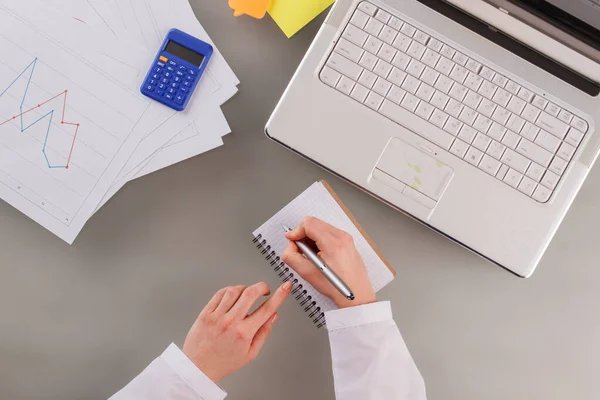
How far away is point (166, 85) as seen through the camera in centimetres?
70

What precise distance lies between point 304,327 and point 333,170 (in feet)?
0.76

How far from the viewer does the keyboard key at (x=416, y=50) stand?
66 cm

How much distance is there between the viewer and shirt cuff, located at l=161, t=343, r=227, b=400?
0.65 m

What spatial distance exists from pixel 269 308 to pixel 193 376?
0.13 meters

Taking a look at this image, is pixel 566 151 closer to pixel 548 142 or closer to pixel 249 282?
pixel 548 142

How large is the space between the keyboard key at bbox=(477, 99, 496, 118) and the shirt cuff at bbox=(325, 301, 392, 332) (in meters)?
0.27

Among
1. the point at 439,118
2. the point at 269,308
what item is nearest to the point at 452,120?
the point at 439,118

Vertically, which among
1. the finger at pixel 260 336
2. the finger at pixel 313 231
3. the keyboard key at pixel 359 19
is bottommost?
the finger at pixel 260 336

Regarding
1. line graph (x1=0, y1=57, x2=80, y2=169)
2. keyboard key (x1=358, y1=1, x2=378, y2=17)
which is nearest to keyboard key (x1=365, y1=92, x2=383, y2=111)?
keyboard key (x1=358, y1=1, x2=378, y2=17)

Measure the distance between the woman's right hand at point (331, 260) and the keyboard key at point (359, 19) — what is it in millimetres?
254

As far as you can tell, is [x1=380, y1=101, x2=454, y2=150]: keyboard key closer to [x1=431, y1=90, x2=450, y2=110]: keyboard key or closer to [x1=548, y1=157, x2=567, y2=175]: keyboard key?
[x1=431, y1=90, x2=450, y2=110]: keyboard key

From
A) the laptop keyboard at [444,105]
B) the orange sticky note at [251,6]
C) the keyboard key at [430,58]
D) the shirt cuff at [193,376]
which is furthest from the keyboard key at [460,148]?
the shirt cuff at [193,376]

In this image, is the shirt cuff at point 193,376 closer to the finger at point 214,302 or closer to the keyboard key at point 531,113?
the finger at point 214,302

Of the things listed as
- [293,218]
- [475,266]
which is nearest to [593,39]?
[475,266]
